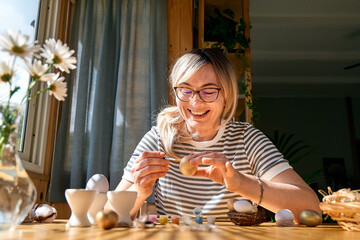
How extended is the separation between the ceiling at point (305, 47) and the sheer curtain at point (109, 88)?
1.93 m

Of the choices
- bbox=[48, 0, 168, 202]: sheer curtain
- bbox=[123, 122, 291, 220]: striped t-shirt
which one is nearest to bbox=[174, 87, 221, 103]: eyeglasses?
bbox=[123, 122, 291, 220]: striped t-shirt

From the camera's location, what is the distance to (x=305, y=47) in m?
5.25

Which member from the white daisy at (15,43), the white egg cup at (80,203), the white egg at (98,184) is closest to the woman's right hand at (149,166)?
the white egg at (98,184)

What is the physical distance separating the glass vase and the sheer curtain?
1.76 m

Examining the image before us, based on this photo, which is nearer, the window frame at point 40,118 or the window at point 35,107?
the window at point 35,107

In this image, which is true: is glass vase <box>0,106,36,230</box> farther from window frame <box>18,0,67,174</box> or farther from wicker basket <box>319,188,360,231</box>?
window frame <box>18,0,67,174</box>

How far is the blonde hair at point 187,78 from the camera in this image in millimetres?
1457

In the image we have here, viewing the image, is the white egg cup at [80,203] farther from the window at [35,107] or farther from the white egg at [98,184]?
the window at [35,107]

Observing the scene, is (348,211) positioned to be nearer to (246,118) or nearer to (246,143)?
(246,143)

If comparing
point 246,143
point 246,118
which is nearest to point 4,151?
point 246,143

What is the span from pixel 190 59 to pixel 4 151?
1.00m

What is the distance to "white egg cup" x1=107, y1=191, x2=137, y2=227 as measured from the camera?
2.61ft

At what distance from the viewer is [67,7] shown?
8.64 feet

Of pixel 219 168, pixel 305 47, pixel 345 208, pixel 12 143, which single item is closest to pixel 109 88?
pixel 219 168
